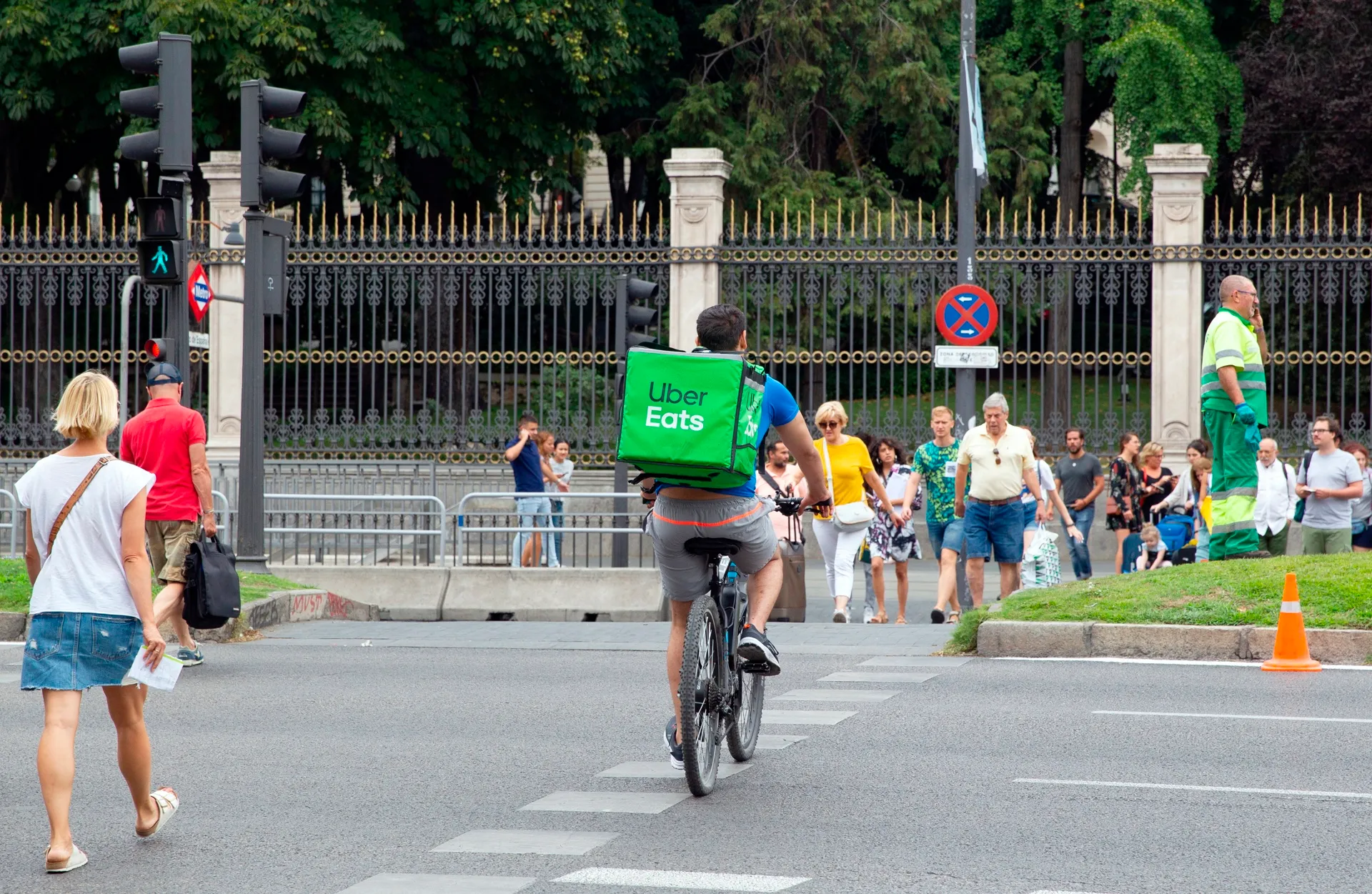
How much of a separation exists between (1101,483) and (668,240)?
18.7 ft

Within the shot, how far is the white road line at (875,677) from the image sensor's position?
9.98 meters

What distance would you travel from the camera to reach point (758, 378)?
6.73 meters

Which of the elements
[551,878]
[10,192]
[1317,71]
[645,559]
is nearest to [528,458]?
[645,559]

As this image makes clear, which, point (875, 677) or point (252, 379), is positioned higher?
point (252, 379)

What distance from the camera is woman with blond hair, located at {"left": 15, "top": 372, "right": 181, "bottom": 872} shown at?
5773mm

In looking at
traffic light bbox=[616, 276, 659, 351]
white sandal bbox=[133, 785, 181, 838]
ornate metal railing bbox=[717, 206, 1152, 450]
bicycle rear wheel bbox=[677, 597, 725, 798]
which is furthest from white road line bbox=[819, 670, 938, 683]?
ornate metal railing bbox=[717, 206, 1152, 450]

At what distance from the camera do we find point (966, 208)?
56.4ft

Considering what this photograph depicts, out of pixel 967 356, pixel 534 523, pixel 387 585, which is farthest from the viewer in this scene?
pixel 967 356

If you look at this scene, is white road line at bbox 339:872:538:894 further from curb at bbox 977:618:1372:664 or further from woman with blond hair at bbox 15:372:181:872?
curb at bbox 977:618:1372:664

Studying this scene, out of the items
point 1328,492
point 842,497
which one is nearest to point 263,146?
point 842,497

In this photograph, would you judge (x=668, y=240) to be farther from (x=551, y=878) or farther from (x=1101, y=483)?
(x=551, y=878)

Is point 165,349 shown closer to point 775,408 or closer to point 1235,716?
point 775,408

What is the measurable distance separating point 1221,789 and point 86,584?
405 centimetres

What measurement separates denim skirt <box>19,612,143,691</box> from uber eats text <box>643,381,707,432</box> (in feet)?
6.29
